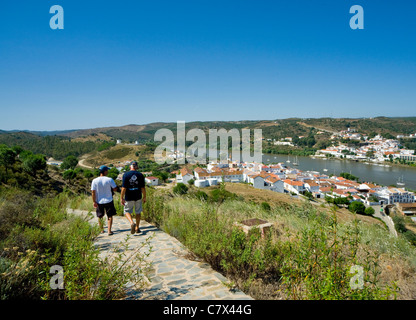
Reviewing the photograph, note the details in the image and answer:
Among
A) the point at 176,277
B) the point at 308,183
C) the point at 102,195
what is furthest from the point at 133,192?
the point at 308,183

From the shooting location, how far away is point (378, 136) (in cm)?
9244

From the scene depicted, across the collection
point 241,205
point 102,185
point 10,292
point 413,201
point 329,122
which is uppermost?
point 329,122

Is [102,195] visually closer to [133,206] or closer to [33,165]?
[133,206]

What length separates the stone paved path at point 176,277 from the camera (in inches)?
93.9

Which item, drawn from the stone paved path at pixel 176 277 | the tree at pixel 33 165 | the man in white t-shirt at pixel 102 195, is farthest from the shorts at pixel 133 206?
the tree at pixel 33 165

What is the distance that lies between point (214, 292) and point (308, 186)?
40216 millimetres

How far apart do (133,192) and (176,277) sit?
227 centimetres

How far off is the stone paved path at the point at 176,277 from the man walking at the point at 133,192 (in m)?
0.56

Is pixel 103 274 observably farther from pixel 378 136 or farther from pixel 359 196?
pixel 378 136

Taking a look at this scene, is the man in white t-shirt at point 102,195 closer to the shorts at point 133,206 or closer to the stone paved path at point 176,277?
the shorts at point 133,206

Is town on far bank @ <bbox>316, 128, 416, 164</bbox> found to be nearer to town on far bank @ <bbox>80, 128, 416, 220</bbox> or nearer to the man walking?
town on far bank @ <bbox>80, 128, 416, 220</bbox>

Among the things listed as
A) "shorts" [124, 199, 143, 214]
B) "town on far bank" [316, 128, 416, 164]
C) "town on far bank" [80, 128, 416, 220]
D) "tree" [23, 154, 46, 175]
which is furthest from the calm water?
"tree" [23, 154, 46, 175]

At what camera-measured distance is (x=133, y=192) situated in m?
4.63
